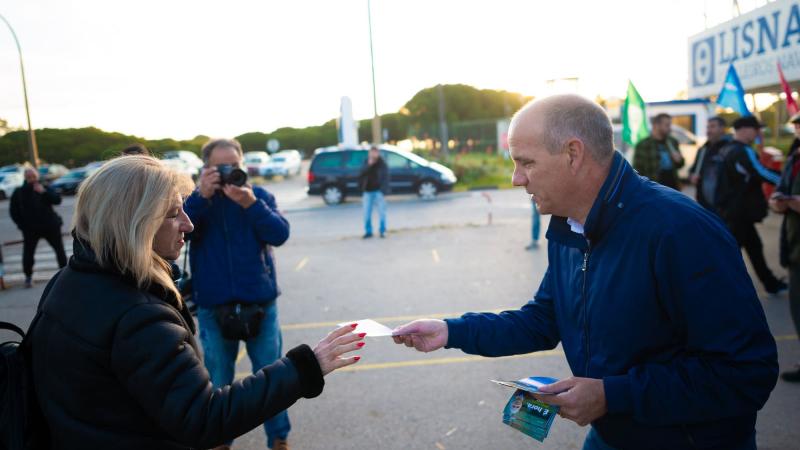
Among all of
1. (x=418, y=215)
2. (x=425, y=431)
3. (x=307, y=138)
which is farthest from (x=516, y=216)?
(x=307, y=138)

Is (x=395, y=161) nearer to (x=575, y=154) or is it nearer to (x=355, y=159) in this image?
(x=355, y=159)

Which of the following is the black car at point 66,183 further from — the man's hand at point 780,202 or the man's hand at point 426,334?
the man's hand at point 426,334

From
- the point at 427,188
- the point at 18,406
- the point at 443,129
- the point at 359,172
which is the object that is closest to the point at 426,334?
the point at 18,406

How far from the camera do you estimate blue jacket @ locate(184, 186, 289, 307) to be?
3.32 meters

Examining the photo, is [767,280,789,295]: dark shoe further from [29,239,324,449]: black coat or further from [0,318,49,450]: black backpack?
[0,318,49,450]: black backpack

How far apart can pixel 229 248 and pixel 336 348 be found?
1712 mm

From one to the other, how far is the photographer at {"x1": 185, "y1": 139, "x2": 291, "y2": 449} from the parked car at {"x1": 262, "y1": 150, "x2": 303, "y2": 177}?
32156mm

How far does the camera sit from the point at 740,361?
1507 mm

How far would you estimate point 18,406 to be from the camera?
62.6 inches

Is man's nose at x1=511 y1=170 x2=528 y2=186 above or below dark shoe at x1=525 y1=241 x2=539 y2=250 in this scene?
above

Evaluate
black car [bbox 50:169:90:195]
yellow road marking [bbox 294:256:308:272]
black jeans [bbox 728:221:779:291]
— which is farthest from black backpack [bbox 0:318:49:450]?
black car [bbox 50:169:90:195]

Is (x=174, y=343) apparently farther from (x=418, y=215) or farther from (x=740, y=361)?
(x=418, y=215)

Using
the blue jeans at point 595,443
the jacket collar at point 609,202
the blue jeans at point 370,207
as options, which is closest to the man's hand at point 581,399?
the blue jeans at point 595,443

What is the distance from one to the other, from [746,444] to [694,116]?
94.4 ft
